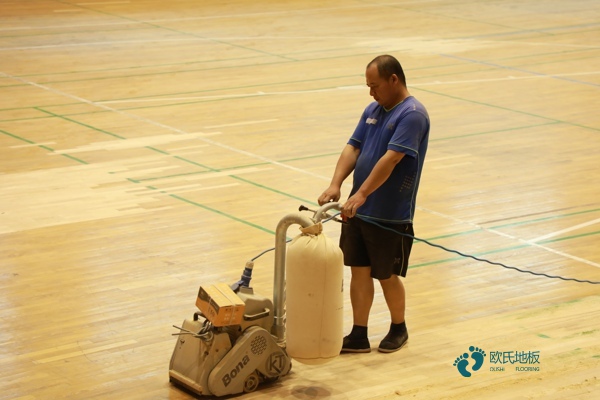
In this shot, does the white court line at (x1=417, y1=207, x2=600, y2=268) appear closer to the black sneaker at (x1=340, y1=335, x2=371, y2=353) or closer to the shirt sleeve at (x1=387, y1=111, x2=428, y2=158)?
the black sneaker at (x1=340, y1=335, x2=371, y2=353)

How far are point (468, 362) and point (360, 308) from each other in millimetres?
720

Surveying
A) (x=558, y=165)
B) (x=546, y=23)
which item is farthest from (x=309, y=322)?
(x=546, y=23)

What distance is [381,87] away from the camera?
620 centimetres

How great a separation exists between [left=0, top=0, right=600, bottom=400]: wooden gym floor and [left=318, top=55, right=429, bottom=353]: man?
0.89 feet

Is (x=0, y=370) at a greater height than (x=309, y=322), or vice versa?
(x=309, y=322)

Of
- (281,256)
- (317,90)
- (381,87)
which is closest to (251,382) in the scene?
(281,256)

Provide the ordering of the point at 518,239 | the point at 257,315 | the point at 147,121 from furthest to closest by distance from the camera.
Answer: the point at 147,121 → the point at 518,239 → the point at 257,315

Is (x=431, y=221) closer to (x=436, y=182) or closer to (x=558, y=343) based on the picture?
(x=436, y=182)

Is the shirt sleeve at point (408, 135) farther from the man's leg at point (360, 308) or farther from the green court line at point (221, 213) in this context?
the green court line at point (221, 213)

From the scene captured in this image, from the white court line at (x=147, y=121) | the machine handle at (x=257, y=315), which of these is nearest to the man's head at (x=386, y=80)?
the machine handle at (x=257, y=315)

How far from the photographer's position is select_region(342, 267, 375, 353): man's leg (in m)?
6.50

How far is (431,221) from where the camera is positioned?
30.9 ft

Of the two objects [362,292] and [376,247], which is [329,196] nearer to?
[376,247]

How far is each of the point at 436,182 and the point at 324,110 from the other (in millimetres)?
3292
